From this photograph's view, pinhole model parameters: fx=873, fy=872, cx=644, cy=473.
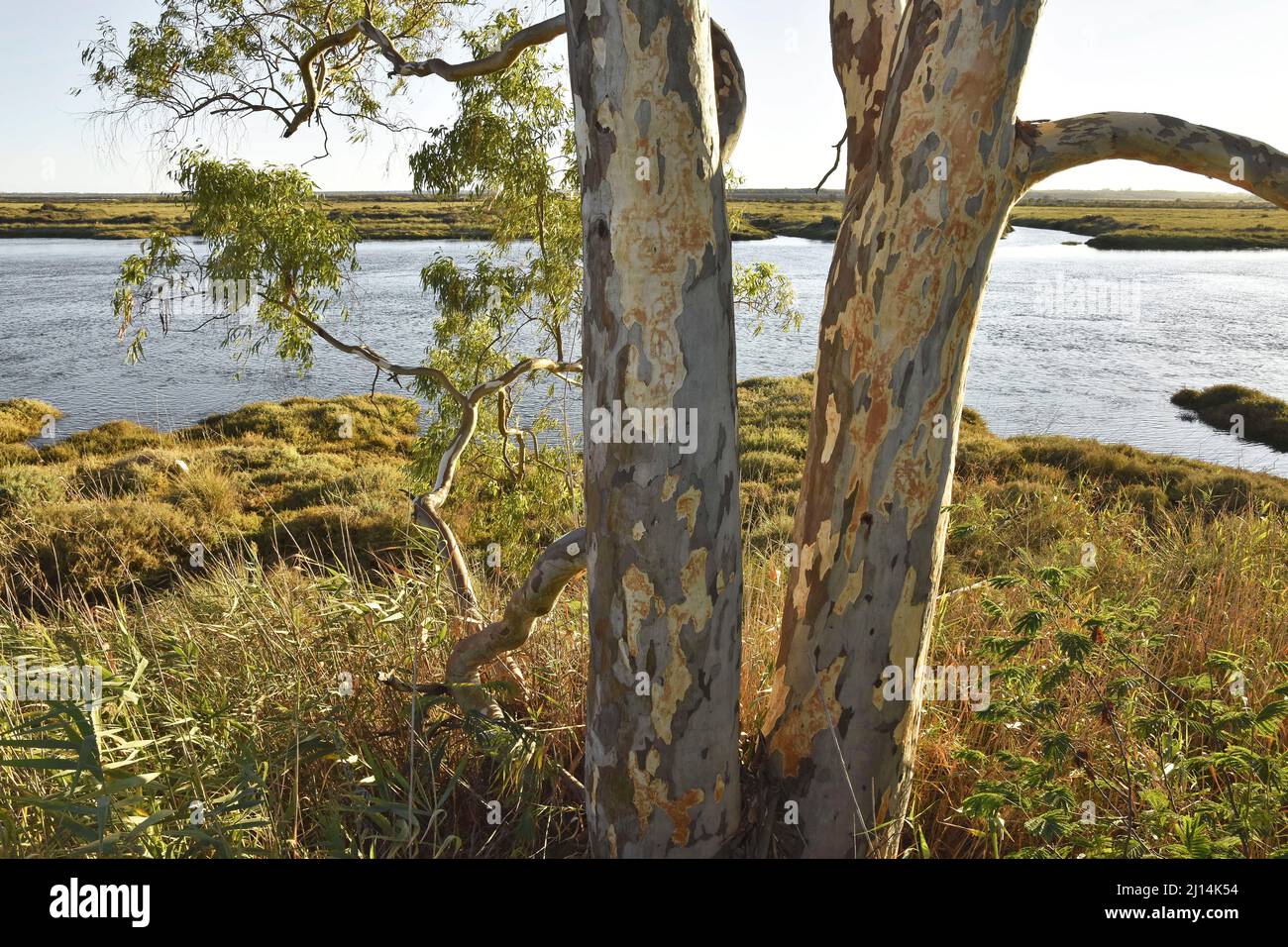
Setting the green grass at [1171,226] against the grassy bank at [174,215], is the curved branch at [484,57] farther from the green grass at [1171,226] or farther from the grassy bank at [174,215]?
the green grass at [1171,226]

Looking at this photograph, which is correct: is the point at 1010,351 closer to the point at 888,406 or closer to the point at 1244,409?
the point at 1244,409

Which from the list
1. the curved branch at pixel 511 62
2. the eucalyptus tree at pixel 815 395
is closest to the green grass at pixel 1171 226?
the curved branch at pixel 511 62

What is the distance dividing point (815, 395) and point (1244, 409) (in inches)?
578

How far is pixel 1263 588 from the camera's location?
12.6 ft

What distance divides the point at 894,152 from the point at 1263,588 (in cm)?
311

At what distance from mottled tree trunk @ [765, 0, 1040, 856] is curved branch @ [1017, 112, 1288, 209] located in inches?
7.5

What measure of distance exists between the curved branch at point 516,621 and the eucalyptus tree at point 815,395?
0.01 m

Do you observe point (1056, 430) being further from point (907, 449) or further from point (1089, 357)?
point (907, 449)

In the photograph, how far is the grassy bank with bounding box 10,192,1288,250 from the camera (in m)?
38.7

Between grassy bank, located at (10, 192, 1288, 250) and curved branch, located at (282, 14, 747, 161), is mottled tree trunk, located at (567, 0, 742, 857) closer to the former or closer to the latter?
curved branch, located at (282, 14, 747, 161)

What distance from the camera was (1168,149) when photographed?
2129 millimetres

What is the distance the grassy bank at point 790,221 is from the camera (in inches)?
1522

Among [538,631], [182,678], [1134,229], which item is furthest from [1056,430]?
[1134,229]

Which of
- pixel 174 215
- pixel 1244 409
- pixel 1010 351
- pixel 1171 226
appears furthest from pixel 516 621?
pixel 1171 226
